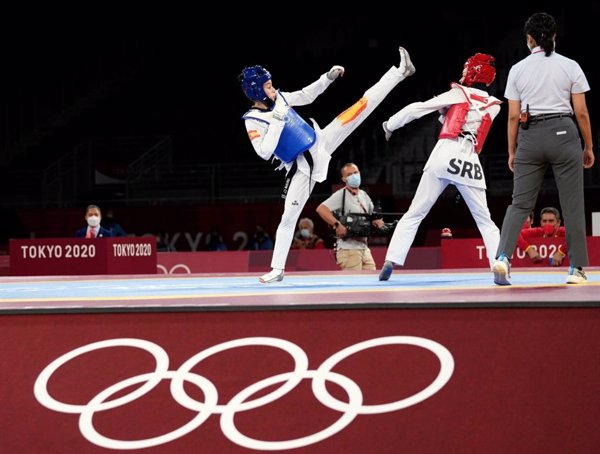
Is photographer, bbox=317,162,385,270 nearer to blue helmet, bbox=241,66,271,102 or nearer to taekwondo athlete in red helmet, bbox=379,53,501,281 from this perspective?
blue helmet, bbox=241,66,271,102

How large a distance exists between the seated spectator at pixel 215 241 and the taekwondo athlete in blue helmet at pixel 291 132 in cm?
942

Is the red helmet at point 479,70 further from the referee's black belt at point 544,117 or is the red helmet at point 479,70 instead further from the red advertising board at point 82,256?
the red advertising board at point 82,256

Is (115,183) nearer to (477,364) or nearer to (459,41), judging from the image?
(459,41)

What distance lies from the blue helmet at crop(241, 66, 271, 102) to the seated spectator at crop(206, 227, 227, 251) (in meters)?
9.67

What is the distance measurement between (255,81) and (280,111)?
30cm

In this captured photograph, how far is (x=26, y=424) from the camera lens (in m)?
4.15

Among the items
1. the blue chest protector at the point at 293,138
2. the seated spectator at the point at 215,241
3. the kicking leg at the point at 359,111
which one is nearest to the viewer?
the blue chest protector at the point at 293,138

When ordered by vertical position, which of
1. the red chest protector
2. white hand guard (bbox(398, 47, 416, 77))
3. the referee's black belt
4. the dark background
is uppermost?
the dark background

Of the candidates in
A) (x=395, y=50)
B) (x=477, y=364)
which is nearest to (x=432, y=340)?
(x=477, y=364)

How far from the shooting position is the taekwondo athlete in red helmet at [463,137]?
6512mm

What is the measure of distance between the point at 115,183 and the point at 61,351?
50.2 ft

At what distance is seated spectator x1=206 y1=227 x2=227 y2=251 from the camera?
1652cm

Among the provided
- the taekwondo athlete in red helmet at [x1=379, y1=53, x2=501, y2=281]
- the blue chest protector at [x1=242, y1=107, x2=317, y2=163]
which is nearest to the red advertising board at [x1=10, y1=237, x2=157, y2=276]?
the blue chest protector at [x1=242, y1=107, x2=317, y2=163]

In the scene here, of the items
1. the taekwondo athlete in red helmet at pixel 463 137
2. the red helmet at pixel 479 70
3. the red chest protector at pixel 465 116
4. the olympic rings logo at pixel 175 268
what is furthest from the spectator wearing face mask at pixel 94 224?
the red helmet at pixel 479 70
